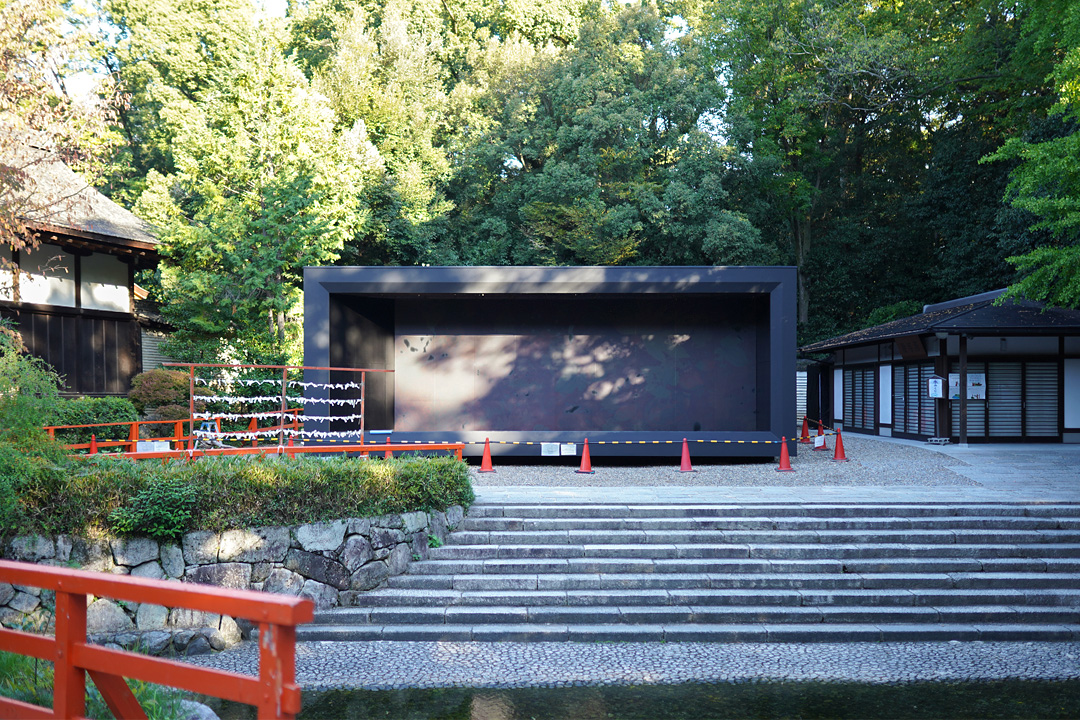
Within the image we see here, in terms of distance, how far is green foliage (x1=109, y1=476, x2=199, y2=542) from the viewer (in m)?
7.09

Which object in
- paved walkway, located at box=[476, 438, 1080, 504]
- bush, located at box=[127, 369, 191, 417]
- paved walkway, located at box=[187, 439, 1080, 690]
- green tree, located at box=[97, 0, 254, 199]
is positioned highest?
green tree, located at box=[97, 0, 254, 199]

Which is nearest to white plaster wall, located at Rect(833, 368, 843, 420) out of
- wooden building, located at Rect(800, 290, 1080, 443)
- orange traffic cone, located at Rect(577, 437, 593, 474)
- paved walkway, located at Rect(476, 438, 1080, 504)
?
wooden building, located at Rect(800, 290, 1080, 443)

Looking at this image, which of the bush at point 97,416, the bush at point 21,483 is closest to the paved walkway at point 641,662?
the bush at point 21,483

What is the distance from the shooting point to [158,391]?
16.2m

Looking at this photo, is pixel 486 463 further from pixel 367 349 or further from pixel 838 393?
pixel 838 393

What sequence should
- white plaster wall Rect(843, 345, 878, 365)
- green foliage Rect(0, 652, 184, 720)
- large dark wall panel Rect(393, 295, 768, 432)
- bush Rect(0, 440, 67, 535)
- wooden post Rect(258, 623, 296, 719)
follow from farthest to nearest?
white plaster wall Rect(843, 345, 878, 365) < large dark wall panel Rect(393, 295, 768, 432) < bush Rect(0, 440, 67, 535) < green foliage Rect(0, 652, 184, 720) < wooden post Rect(258, 623, 296, 719)

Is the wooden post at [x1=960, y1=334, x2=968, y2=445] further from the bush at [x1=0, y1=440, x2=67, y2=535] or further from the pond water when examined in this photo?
the bush at [x1=0, y1=440, x2=67, y2=535]

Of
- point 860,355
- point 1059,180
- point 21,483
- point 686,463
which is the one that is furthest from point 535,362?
point 860,355

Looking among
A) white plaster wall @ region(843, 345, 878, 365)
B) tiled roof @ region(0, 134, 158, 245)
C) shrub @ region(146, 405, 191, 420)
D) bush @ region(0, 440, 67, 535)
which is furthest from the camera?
white plaster wall @ region(843, 345, 878, 365)

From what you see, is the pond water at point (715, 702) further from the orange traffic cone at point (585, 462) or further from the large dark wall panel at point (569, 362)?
the large dark wall panel at point (569, 362)

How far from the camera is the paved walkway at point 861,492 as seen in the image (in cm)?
1008

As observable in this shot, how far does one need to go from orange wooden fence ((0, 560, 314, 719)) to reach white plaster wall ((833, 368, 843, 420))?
26.2 m

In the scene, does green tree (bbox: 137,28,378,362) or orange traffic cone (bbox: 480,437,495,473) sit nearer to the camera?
orange traffic cone (bbox: 480,437,495,473)

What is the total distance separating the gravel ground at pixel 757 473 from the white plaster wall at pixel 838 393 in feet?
33.1
